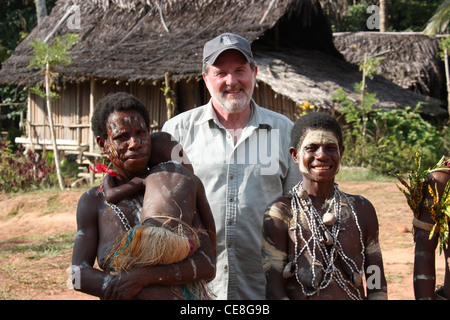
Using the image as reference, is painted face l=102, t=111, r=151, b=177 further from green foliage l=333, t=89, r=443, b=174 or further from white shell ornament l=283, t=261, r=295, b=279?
green foliage l=333, t=89, r=443, b=174

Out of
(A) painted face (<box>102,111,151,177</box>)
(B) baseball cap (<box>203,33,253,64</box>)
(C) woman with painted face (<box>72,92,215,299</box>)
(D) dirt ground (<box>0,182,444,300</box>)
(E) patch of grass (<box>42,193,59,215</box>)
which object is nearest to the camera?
(C) woman with painted face (<box>72,92,215,299</box>)

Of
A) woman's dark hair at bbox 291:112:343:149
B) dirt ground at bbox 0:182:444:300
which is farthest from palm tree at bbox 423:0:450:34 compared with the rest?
woman's dark hair at bbox 291:112:343:149

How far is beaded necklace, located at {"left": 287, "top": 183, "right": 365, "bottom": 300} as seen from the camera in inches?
81.0

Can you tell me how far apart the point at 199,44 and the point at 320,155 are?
1010 cm

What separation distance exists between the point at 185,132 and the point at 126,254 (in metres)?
1.32

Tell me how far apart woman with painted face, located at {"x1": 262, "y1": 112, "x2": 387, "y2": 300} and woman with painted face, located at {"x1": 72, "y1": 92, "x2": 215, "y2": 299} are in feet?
1.15

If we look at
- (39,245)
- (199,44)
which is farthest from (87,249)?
(199,44)

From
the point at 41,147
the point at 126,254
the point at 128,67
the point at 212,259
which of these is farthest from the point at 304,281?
the point at 41,147

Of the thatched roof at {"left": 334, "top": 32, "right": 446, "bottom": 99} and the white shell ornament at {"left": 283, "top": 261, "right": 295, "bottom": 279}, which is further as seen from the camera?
the thatched roof at {"left": 334, "top": 32, "right": 446, "bottom": 99}

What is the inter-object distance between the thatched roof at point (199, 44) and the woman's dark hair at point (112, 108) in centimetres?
864

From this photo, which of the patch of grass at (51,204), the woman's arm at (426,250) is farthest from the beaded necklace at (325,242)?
the patch of grass at (51,204)

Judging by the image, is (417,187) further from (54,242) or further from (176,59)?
(176,59)

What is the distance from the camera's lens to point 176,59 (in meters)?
11.6

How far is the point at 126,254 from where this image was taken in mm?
1711
